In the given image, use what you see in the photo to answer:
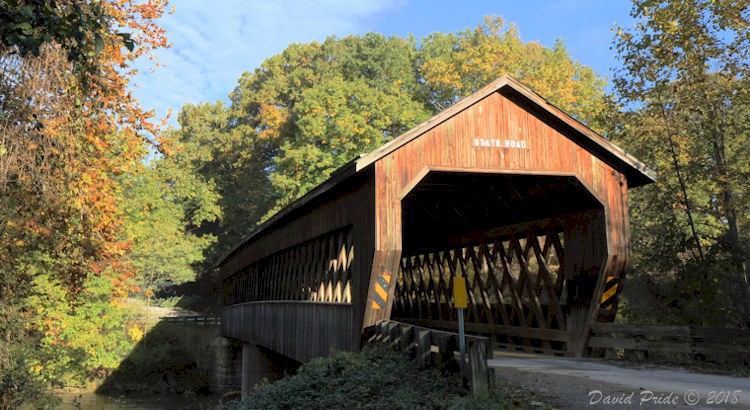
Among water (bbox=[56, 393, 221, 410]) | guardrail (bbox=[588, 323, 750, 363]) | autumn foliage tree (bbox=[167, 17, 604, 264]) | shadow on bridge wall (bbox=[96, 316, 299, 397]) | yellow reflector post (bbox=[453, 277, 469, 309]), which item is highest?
autumn foliage tree (bbox=[167, 17, 604, 264])

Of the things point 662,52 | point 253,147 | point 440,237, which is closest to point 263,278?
point 440,237

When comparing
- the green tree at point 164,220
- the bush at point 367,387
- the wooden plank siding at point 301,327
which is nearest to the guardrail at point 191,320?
the green tree at point 164,220

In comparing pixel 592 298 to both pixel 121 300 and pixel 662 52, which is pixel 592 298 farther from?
pixel 121 300

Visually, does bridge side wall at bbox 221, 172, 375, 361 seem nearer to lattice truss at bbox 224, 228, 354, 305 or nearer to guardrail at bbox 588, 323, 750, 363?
lattice truss at bbox 224, 228, 354, 305

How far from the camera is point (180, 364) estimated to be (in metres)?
32.6

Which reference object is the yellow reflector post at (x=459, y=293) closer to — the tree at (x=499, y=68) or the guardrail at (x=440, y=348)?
the guardrail at (x=440, y=348)

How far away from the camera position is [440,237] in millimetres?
19141

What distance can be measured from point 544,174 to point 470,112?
194 centimetres

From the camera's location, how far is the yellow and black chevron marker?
10.7 m

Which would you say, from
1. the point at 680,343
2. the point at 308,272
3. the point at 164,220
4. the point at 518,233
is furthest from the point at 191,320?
the point at 680,343

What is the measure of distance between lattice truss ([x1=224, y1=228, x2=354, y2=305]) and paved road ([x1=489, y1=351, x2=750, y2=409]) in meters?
3.97

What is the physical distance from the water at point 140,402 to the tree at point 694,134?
20069 mm

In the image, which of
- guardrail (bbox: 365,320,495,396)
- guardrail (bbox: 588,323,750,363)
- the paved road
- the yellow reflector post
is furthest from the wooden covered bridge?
the yellow reflector post

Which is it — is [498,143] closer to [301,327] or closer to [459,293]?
[459,293]
